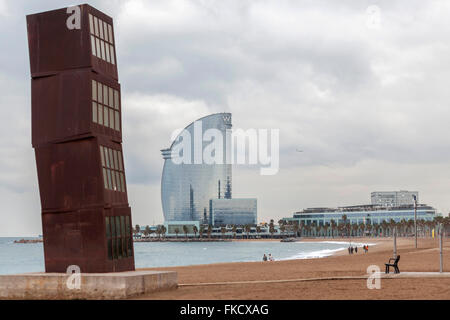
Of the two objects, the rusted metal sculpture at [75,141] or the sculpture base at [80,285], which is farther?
the rusted metal sculpture at [75,141]

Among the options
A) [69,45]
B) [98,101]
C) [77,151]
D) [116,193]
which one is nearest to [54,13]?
[69,45]

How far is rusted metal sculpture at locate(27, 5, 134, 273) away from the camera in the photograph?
68.0ft

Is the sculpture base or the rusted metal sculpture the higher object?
the rusted metal sculpture

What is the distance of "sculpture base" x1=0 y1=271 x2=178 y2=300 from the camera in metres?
19.2

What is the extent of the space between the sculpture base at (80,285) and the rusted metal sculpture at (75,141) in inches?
39.1

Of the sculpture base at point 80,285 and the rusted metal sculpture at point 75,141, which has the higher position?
the rusted metal sculpture at point 75,141

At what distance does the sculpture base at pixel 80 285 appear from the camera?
1922 centimetres

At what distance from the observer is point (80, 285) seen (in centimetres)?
1972

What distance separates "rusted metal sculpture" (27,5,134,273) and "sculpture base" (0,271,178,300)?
992 millimetres

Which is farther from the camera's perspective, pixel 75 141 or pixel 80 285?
pixel 75 141

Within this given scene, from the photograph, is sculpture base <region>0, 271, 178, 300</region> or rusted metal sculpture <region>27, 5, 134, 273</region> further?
rusted metal sculpture <region>27, 5, 134, 273</region>

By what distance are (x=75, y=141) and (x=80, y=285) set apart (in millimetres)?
→ 4744
